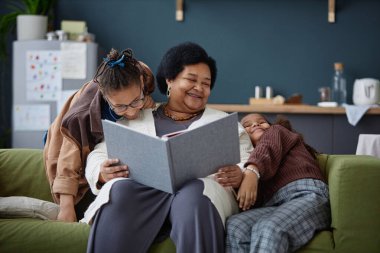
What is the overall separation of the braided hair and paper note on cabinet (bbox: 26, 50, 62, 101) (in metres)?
2.09

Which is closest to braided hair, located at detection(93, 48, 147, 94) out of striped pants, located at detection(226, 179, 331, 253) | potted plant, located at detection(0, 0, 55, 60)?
striped pants, located at detection(226, 179, 331, 253)

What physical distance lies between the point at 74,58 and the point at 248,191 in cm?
250

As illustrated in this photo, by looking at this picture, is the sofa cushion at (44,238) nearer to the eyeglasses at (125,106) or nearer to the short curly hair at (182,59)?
the eyeglasses at (125,106)

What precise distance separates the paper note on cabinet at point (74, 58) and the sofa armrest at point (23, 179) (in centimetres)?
178

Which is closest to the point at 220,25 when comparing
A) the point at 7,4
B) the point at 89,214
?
the point at 7,4

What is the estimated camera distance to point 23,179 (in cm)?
258

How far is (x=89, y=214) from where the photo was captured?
212 cm

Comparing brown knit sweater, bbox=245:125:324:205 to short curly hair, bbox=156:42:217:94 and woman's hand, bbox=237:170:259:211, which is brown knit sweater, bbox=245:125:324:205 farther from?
short curly hair, bbox=156:42:217:94

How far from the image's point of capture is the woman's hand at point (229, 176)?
210 cm

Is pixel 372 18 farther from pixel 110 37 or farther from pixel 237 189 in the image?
pixel 237 189

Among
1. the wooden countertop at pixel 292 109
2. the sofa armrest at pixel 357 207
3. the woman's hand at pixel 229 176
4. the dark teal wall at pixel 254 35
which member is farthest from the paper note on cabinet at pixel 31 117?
the sofa armrest at pixel 357 207

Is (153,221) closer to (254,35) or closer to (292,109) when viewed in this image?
(292,109)

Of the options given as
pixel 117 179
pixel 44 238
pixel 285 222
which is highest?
pixel 117 179

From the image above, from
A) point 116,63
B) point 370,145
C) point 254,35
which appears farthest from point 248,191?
point 254,35
